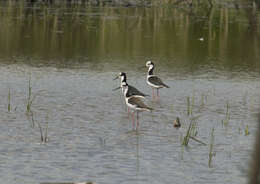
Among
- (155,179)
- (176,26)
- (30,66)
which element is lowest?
(155,179)

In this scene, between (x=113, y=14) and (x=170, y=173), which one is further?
(x=113, y=14)

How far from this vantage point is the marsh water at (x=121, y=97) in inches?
339

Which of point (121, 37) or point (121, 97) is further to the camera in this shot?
point (121, 37)

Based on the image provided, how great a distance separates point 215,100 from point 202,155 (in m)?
5.74

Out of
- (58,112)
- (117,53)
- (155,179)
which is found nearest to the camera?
(155,179)

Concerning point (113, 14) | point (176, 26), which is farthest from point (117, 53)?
point (113, 14)

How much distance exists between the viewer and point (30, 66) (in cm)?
1906

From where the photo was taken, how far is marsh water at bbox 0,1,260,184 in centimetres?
860

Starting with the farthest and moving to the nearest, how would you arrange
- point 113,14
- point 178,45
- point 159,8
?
point 159,8
point 113,14
point 178,45

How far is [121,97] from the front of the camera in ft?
50.7

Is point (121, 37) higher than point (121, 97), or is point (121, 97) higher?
point (121, 37)

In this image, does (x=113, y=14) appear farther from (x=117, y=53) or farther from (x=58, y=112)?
(x=58, y=112)

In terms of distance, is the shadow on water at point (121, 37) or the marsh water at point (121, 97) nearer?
the marsh water at point (121, 97)

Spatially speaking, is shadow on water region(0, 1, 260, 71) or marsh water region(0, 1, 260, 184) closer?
marsh water region(0, 1, 260, 184)
